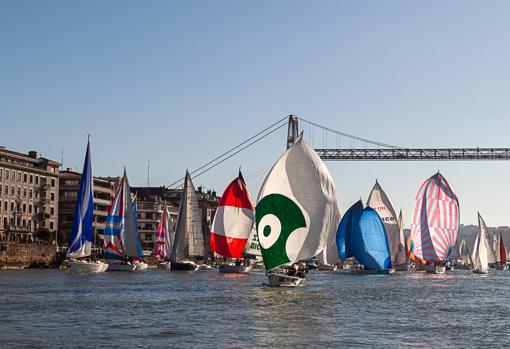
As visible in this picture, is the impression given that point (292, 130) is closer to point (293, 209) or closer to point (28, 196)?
point (28, 196)

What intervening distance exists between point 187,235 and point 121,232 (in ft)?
23.4

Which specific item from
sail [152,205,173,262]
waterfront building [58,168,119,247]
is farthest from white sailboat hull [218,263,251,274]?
waterfront building [58,168,119,247]

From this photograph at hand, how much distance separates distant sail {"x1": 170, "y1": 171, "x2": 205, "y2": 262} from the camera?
92.1 meters

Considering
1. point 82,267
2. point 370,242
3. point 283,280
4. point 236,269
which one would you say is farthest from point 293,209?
point 370,242

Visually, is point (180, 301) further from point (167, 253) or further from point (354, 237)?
point (167, 253)

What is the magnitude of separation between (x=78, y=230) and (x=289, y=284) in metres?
33.3

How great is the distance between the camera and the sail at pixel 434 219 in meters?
94.9

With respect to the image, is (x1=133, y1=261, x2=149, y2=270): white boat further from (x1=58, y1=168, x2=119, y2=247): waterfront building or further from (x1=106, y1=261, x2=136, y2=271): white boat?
(x1=58, y1=168, x2=119, y2=247): waterfront building

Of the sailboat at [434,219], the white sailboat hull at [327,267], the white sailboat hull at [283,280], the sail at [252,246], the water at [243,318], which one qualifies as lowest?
the water at [243,318]

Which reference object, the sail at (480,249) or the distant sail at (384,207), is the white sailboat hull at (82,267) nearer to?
the distant sail at (384,207)

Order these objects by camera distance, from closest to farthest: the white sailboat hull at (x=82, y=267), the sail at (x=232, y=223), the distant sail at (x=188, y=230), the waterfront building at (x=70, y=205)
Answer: the white sailboat hull at (x=82, y=267), the sail at (x=232, y=223), the distant sail at (x=188, y=230), the waterfront building at (x=70, y=205)

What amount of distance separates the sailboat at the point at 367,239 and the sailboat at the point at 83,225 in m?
26.5

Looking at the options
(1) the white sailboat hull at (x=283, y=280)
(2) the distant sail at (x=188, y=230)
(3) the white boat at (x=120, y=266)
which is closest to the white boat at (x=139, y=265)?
(3) the white boat at (x=120, y=266)

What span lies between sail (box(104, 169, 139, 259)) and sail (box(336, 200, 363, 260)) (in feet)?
74.2
